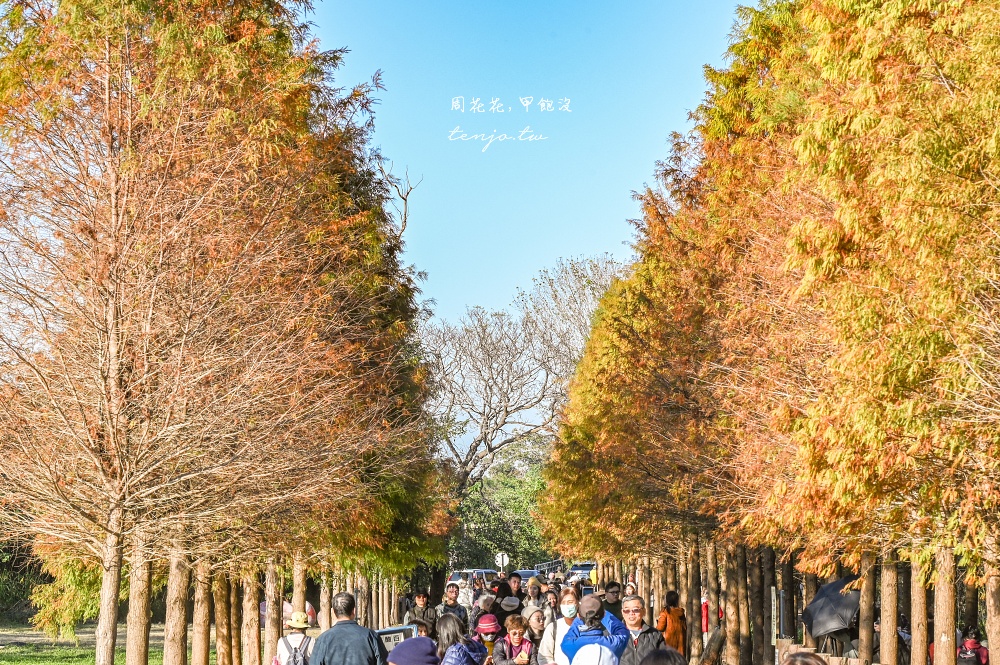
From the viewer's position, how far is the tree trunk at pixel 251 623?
20869mm

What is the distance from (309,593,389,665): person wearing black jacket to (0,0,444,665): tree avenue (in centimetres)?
370

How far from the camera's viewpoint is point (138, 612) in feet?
45.6

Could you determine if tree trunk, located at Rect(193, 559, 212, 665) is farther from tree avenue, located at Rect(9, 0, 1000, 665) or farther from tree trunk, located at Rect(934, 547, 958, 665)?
tree trunk, located at Rect(934, 547, 958, 665)

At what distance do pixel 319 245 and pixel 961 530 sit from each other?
12114mm

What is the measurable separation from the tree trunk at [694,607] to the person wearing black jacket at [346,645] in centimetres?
1978

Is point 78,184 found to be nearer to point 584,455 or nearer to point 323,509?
point 323,509

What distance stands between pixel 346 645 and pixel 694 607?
76.2 ft

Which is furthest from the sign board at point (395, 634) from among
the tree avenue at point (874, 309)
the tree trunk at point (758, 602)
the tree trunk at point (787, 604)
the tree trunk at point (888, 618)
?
the tree trunk at point (758, 602)

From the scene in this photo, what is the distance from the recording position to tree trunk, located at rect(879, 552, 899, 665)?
16.3 m

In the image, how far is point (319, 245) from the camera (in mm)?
20625

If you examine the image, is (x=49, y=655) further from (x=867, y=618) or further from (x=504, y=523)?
(x=504, y=523)

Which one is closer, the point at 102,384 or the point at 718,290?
the point at 102,384

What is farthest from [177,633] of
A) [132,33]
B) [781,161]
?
Result: [781,161]

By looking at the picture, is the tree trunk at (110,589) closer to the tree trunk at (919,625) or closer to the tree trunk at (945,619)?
the tree trunk at (945,619)
